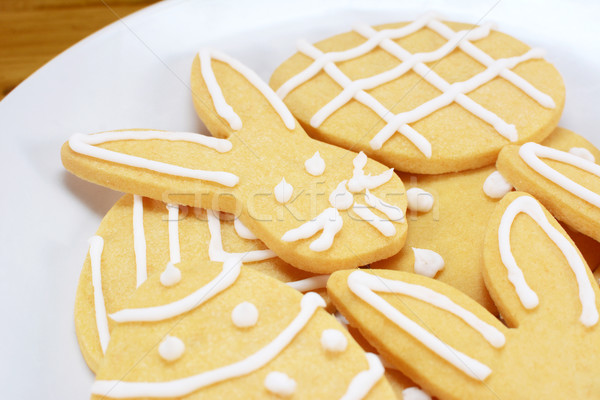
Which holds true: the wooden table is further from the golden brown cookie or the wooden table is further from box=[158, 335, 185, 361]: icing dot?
the golden brown cookie

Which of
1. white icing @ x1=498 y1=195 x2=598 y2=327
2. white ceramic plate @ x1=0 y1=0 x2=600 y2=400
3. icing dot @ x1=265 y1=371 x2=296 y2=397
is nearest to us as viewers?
icing dot @ x1=265 y1=371 x2=296 y2=397

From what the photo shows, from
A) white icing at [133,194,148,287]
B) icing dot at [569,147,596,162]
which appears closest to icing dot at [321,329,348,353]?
white icing at [133,194,148,287]

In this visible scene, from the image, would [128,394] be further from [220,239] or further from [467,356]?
[467,356]

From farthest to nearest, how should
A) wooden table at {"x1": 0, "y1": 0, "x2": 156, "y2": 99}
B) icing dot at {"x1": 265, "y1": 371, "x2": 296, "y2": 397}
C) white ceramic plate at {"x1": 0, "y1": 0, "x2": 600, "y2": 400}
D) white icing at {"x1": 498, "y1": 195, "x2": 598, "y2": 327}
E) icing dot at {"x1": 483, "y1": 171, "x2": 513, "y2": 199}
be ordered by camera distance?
wooden table at {"x1": 0, "y1": 0, "x2": 156, "y2": 99} < icing dot at {"x1": 483, "y1": 171, "x2": 513, "y2": 199} < white ceramic plate at {"x1": 0, "y1": 0, "x2": 600, "y2": 400} < white icing at {"x1": 498, "y1": 195, "x2": 598, "y2": 327} < icing dot at {"x1": 265, "y1": 371, "x2": 296, "y2": 397}

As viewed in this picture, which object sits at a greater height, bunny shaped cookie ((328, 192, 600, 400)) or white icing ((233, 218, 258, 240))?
bunny shaped cookie ((328, 192, 600, 400))

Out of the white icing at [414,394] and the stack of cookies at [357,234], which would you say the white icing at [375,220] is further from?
the white icing at [414,394]

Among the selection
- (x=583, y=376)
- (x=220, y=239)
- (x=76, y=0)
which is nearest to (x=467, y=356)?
(x=583, y=376)
